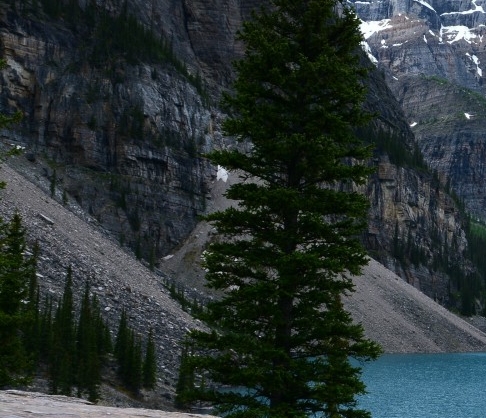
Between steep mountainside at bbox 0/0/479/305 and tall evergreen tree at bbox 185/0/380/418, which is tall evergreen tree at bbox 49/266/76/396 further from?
steep mountainside at bbox 0/0/479/305

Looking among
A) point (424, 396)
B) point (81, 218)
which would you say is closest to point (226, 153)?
point (424, 396)

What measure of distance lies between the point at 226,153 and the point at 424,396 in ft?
178

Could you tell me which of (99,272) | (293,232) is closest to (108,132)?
(99,272)

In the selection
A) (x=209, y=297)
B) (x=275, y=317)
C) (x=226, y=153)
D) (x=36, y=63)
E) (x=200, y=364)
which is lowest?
(x=200, y=364)

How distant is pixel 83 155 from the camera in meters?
125

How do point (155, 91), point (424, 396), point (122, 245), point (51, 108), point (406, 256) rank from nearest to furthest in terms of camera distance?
point (424, 396)
point (122, 245)
point (51, 108)
point (155, 91)
point (406, 256)

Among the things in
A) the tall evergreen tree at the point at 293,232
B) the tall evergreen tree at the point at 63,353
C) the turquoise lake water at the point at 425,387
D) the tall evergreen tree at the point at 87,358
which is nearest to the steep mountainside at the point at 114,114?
the turquoise lake water at the point at 425,387

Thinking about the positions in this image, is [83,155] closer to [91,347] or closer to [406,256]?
[91,347]

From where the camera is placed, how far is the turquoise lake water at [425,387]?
58031 mm

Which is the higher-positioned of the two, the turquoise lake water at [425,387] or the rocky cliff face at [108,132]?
the rocky cliff face at [108,132]

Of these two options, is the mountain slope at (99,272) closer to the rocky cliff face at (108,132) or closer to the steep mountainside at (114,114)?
the steep mountainside at (114,114)

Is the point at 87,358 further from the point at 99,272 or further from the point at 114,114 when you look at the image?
the point at 114,114

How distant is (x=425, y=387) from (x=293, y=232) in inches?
2437

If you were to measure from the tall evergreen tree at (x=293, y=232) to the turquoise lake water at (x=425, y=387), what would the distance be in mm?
36611
